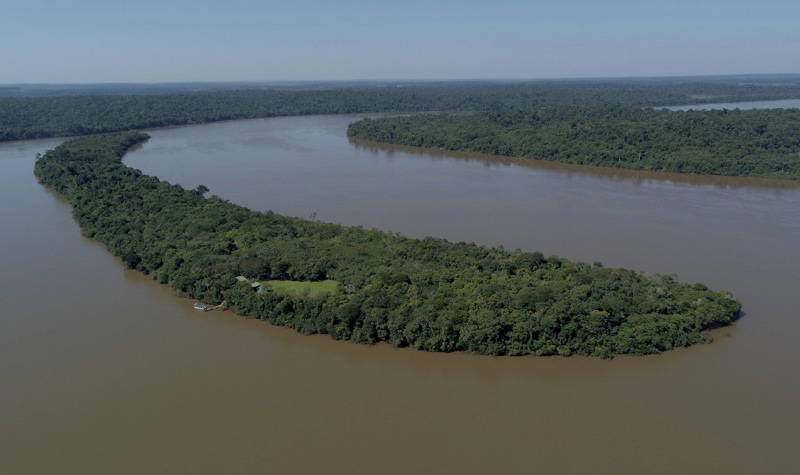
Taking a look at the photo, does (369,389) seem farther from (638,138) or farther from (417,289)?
(638,138)

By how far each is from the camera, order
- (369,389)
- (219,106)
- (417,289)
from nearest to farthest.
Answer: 1. (369,389)
2. (417,289)
3. (219,106)

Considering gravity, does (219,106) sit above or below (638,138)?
above

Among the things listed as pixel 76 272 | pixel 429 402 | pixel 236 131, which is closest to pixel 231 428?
pixel 429 402

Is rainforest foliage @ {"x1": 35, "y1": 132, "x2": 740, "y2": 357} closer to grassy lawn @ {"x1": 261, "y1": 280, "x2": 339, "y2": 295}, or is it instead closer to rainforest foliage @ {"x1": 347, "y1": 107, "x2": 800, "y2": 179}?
grassy lawn @ {"x1": 261, "y1": 280, "x2": 339, "y2": 295}

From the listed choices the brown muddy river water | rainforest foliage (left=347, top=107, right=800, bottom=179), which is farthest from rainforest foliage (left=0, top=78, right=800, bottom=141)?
the brown muddy river water

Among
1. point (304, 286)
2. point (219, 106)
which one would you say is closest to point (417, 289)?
point (304, 286)

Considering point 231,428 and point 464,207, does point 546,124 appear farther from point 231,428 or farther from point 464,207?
point 231,428

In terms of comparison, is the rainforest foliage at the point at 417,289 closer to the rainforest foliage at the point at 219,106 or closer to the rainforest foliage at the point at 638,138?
the rainforest foliage at the point at 638,138

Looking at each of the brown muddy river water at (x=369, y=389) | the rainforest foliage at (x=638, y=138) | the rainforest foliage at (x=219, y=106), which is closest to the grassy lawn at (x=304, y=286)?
the brown muddy river water at (x=369, y=389)
